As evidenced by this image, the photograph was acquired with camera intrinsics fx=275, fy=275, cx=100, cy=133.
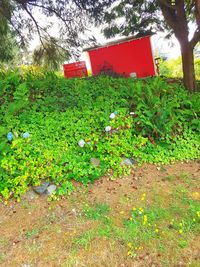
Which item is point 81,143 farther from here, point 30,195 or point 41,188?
point 30,195

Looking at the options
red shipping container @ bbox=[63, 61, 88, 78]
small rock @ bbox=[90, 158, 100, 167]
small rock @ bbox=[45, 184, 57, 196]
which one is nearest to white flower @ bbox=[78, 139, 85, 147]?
small rock @ bbox=[90, 158, 100, 167]

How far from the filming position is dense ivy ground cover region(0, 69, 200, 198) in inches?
124

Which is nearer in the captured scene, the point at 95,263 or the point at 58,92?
the point at 95,263

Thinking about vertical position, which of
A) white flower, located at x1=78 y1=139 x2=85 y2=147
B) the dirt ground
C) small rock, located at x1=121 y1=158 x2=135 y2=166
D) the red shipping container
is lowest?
the dirt ground

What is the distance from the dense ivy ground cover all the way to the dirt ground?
19 cm

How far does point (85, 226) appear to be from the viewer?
2.59 m

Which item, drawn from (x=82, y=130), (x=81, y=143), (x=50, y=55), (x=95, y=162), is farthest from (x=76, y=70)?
(x=95, y=162)

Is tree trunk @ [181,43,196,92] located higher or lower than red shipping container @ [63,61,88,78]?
lower

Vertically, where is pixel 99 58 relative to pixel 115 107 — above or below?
above

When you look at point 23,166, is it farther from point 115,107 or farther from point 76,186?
point 115,107

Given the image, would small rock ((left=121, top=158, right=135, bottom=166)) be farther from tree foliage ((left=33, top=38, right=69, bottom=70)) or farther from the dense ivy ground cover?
tree foliage ((left=33, top=38, right=69, bottom=70))

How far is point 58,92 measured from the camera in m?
4.64

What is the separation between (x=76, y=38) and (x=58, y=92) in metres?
3.08

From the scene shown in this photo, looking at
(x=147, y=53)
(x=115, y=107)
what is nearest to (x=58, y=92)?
(x=115, y=107)
